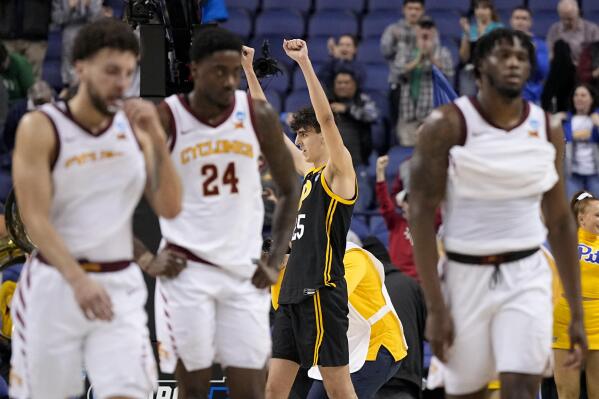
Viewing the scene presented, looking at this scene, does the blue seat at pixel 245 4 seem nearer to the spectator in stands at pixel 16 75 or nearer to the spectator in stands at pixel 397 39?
the spectator in stands at pixel 397 39

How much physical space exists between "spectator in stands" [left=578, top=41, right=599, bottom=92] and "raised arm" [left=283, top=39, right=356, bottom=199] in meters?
6.86

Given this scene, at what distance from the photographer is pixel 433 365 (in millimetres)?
5754

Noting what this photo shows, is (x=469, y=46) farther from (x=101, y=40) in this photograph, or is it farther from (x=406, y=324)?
(x=101, y=40)

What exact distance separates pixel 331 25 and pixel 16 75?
392cm

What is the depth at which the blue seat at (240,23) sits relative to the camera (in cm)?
1524

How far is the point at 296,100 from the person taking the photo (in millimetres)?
14094

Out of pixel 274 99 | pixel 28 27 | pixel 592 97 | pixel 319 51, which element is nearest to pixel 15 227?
pixel 274 99

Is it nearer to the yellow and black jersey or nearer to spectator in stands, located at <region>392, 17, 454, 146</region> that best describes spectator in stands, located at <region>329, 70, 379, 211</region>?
spectator in stands, located at <region>392, 17, 454, 146</region>

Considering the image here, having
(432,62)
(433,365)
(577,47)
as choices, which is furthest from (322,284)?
(577,47)

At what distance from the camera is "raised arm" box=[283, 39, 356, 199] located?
7.18 meters

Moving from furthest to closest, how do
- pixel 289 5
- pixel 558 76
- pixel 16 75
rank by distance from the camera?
1. pixel 289 5
2. pixel 16 75
3. pixel 558 76

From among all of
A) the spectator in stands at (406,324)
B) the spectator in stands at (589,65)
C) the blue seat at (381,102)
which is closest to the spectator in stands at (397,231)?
the spectator in stands at (406,324)

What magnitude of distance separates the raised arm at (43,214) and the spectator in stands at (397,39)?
8.79 m

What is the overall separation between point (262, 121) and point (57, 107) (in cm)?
104
